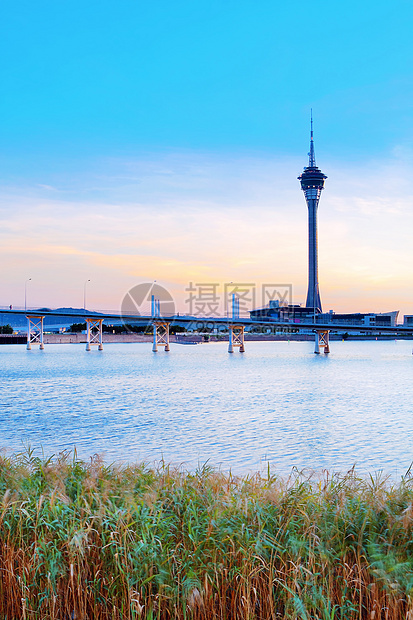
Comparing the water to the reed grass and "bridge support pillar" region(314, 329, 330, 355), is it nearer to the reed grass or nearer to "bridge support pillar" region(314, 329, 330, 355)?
the reed grass

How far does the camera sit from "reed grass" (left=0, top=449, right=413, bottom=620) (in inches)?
258

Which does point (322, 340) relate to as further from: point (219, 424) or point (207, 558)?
point (207, 558)

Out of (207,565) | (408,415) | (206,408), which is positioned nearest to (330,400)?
(408,415)

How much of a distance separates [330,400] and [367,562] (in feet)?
128

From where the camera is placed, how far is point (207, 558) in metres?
7.29

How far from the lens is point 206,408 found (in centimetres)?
3741

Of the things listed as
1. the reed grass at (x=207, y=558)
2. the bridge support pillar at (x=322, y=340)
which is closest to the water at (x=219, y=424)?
the reed grass at (x=207, y=558)

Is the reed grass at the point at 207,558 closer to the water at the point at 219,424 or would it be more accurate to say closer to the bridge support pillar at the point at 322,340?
the water at the point at 219,424

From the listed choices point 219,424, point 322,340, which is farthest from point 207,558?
point 322,340

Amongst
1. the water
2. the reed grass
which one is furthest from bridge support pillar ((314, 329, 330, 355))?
the reed grass

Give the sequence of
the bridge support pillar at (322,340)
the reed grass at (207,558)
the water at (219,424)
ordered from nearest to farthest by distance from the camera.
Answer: the reed grass at (207,558), the water at (219,424), the bridge support pillar at (322,340)

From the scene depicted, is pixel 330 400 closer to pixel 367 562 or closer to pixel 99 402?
pixel 99 402

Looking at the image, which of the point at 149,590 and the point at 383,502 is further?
the point at 383,502

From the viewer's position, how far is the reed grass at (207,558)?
21.5 ft
